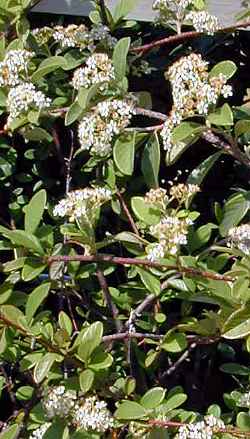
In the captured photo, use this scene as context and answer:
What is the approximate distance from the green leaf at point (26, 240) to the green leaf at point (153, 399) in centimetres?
30

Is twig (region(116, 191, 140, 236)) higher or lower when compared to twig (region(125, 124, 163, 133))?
lower

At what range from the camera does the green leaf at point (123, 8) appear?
1898 millimetres

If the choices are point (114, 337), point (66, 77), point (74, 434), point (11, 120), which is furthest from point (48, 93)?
point (74, 434)

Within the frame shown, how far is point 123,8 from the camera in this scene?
6.31 ft

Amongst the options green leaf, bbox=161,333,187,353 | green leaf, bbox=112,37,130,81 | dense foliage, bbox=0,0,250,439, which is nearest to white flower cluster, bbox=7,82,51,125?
dense foliage, bbox=0,0,250,439

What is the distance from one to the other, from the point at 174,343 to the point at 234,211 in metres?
Result: 0.27

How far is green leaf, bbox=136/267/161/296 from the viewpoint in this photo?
64.1 inches

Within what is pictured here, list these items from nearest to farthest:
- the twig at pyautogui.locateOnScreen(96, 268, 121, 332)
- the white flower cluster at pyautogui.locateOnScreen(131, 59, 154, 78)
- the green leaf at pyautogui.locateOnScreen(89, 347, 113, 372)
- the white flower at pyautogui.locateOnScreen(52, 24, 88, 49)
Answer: the green leaf at pyautogui.locateOnScreen(89, 347, 113, 372) < the twig at pyautogui.locateOnScreen(96, 268, 121, 332) < the white flower at pyautogui.locateOnScreen(52, 24, 88, 49) < the white flower cluster at pyautogui.locateOnScreen(131, 59, 154, 78)

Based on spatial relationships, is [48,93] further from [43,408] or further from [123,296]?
[43,408]

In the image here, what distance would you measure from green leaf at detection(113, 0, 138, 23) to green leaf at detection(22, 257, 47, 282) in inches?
22.3

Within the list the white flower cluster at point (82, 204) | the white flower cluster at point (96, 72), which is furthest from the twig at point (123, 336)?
the white flower cluster at point (96, 72)

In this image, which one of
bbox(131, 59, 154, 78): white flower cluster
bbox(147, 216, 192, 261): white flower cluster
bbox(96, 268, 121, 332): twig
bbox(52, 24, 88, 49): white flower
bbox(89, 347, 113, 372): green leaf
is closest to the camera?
bbox(147, 216, 192, 261): white flower cluster

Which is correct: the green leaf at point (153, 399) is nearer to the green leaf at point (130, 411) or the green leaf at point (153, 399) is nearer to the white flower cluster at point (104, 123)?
the green leaf at point (130, 411)

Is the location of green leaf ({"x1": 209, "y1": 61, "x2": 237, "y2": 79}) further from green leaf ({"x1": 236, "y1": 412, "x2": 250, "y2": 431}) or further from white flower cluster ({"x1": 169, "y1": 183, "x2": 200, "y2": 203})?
green leaf ({"x1": 236, "y1": 412, "x2": 250, "y2": 431})
